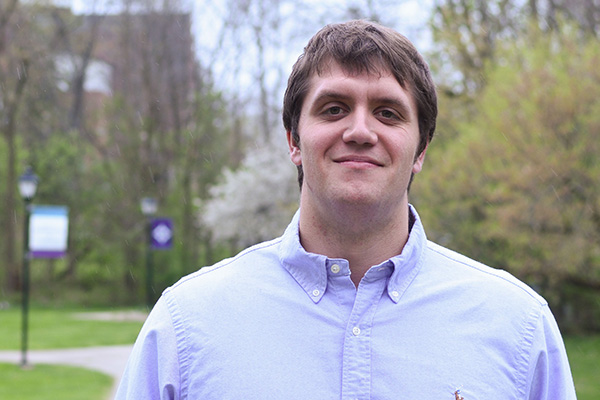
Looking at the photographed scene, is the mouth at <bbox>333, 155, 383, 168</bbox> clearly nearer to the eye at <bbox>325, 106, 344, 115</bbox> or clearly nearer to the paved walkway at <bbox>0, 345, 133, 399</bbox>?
the eye at <bbox>325, 106, 344, 115</bbox>

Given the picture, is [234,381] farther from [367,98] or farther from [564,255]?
[564,255]

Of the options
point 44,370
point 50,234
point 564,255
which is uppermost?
point 564,255

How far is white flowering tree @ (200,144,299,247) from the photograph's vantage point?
27875 mm

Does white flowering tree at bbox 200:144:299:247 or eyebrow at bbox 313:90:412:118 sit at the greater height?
eyebrow at bbox 313:90:412:118

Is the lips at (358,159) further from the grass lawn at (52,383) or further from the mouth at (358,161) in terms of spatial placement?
the grass lawn at (52,383)

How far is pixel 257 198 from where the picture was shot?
1120 inches

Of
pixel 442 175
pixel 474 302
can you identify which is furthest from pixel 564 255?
pixel 474 302

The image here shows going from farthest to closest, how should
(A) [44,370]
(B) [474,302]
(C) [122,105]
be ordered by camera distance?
(C) [122,105] < (A) [44,370] < (B) [474,302]

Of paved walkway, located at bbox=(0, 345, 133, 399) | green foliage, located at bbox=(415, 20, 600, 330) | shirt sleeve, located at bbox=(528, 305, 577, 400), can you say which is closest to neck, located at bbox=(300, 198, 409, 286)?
shirt sleeve, located at bbox=(528, 305, 577, 400)

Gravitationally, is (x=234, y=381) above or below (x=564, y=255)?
above

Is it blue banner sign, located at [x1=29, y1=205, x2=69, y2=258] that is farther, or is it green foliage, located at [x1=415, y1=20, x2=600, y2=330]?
blue banner sign, located at [x1=29, y1=205, x2=69, y2=258]

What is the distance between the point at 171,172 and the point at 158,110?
2734 mm

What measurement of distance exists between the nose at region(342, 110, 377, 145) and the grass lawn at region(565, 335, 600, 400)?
11303 millimetres

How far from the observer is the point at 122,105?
31.8 m
